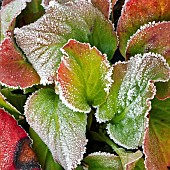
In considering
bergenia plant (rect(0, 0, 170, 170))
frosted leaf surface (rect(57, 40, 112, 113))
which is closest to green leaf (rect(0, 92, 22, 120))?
bergenia plant (rect(0, 0, 170, 170))

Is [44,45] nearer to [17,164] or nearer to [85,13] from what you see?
[85,13]

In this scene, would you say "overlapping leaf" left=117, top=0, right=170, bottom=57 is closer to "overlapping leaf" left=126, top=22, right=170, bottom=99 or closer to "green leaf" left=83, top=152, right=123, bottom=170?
"overlapping leaf" left=126, top=22, right=170, bottom=99

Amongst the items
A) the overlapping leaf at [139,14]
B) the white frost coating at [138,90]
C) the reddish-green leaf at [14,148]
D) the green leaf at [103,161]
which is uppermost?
the overlapping leaf at [139,14]

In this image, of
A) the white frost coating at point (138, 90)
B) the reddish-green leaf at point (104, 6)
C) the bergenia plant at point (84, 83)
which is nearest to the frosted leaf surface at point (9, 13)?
the bergenia plant at point (84, 83)

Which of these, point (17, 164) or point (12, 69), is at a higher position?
point (12, 69)

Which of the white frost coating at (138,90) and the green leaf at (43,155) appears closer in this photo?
the white frost coating at (138,90)

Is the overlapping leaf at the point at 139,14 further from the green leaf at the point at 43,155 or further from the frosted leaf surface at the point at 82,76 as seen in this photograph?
the green leaf at the point at 43,155

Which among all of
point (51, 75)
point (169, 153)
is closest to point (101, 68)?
point (51, 75)
